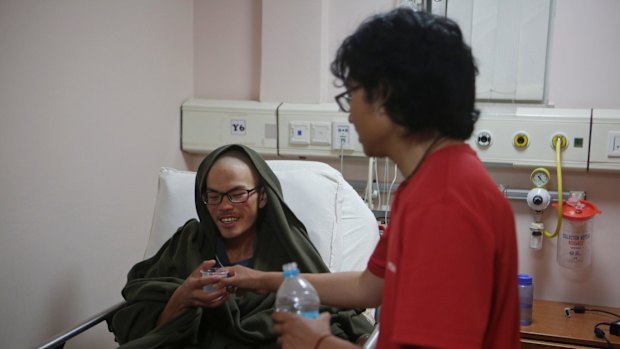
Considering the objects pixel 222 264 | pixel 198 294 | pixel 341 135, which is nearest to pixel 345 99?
pixel 198 294

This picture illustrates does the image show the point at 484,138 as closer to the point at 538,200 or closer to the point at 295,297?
the point at 538,200

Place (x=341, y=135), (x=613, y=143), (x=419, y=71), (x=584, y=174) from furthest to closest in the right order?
(x=341, y=135) < (x=584, y=174) < (x=613, y=143) < (x=419, y=71)

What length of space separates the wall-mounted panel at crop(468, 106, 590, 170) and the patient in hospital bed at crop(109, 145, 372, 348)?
98cm

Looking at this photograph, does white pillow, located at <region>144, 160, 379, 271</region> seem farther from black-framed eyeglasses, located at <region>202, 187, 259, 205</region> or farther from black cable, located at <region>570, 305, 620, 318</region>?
black cable, located at <region>570, 305, 620, 318</region>

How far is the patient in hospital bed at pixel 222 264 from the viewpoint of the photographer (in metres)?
1.59

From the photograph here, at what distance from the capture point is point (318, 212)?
2.06 m

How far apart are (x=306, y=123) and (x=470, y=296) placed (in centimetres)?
181

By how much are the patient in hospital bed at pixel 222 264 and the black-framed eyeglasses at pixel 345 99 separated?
2.12ft

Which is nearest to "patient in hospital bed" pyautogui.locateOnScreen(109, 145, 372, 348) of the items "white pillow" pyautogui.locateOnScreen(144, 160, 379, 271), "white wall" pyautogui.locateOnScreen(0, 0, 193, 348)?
"white pillow" pyautogui.locateOnScreen(144, 160, 379, 271)

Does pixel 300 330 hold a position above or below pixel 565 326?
above

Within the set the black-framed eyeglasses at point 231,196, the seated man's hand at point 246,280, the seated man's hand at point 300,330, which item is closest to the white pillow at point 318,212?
the black-framed eyeglasses at point 231,196

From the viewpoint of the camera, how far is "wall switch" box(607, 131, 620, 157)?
2.26m

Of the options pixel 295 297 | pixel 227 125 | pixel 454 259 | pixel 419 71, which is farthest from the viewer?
pixel 227 125

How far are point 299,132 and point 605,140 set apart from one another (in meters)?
1.27
